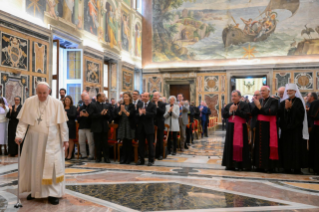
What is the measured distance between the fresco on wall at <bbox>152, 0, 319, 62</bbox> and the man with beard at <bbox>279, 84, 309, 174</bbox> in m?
13.8

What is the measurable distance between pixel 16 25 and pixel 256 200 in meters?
8.83

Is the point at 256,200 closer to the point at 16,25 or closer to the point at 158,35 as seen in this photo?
the point at 16,25

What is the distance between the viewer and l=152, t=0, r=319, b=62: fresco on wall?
60.1 feet

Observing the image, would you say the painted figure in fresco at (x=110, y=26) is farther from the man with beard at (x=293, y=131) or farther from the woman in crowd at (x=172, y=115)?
the man with beard at (x=293, y=131)

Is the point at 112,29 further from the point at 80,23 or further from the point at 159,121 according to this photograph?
the point at 159,121

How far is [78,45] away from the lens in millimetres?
12844

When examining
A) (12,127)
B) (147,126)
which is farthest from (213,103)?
(12,127)

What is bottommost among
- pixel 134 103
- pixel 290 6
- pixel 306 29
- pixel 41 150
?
pixel 41 150

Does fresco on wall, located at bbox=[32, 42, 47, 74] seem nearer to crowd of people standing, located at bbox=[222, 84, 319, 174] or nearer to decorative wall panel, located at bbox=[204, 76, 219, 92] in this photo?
crowd of people standing, located at bbox=[222, 84, 319, 174]

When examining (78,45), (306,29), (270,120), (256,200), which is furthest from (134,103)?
(306,29)

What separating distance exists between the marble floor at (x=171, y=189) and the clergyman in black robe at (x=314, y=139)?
10.5 inches

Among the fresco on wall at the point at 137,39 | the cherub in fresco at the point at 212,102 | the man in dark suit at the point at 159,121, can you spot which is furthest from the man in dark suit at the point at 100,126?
the cherub in fresco at the point at 212,102

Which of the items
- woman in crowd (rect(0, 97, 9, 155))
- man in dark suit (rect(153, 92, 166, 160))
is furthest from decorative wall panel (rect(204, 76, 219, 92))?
woman in crowd (rect(0, 97, 9, 155))

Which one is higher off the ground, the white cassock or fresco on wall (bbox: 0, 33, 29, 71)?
fresco on wall (bbox: 0, 33, 29, 71)
